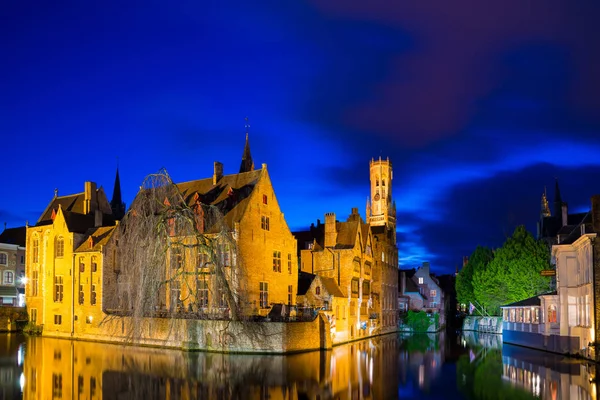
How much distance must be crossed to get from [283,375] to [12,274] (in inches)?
2185

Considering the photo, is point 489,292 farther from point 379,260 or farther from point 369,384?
point 369,384

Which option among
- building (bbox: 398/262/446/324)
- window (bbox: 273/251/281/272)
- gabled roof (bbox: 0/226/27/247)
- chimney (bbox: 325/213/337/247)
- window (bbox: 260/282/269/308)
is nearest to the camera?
window (bbox: 260/282/269/308)

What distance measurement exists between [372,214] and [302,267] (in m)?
90.6

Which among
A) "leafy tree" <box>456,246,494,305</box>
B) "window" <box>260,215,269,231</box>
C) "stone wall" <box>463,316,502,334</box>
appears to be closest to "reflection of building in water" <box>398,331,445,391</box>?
"window" <box>260,215,269,231</box>

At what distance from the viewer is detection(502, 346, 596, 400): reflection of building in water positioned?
25.9 m

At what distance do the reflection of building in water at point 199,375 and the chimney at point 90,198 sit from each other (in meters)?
21.1

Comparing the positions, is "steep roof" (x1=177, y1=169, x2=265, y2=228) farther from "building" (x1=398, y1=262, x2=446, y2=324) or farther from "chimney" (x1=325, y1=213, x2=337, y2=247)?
"building" (x1=398, y1=262, x2=446, y2=324)

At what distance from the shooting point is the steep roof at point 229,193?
1893 inches

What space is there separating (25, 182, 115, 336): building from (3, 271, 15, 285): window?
1520 centimetres

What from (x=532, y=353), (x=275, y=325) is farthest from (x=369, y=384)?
(x=532, y=353)

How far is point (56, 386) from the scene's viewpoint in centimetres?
2681

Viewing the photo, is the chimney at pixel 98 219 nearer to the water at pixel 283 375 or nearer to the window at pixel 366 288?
the water at pixel 283 375

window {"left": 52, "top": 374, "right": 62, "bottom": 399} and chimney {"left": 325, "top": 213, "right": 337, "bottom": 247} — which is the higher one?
chimney {"left": 325, "top": 213, "right": 337, "bottom": 247}

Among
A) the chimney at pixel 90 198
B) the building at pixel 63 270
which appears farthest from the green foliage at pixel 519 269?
the chimney at pixel 90 198
